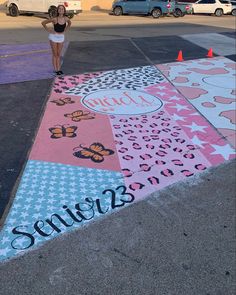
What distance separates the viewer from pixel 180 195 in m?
5.62

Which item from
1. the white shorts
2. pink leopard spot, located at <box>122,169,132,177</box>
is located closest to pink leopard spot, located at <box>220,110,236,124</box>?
pink leopard spot, located at <box>122,169,132,177</box>

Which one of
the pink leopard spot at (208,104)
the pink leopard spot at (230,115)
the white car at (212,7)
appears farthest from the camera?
the white car at (212,7)

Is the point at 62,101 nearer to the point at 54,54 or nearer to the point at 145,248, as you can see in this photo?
the point at 54,54

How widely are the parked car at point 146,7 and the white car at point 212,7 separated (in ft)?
22.0

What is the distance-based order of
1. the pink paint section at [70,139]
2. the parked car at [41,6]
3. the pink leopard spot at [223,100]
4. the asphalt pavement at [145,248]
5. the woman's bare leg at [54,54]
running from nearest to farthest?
1. the asphalt pavement at [145,248]
2. the pink paint section at [70,139]
3. the pink leopard spot at [223,100]
4. the woman's bare leg at [54,54]
5. the parked car at [41,6]

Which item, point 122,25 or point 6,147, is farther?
point 122,25

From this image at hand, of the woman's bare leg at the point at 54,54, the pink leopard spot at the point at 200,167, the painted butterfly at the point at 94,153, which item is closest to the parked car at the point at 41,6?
the woman's bare leg at the point at 54,54

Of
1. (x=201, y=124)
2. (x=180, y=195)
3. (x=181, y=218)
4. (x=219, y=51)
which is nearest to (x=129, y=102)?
(x=201, y=124)

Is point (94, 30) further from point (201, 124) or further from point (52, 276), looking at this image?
point (52, 276)

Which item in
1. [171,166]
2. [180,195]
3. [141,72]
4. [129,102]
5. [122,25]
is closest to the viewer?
[180,195]

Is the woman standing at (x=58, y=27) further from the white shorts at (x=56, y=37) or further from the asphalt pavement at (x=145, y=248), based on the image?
the asphalt pavement at (x=145, y=248)

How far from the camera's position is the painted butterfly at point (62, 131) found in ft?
24.1

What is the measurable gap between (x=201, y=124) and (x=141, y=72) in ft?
15.6

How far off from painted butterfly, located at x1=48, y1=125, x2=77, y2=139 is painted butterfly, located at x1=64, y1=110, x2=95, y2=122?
1.66 ft
